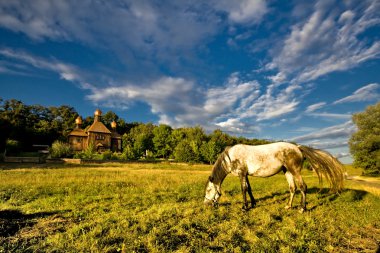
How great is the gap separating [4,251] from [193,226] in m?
4.37

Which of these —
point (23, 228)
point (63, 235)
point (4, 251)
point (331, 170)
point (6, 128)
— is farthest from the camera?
point (6, 128)

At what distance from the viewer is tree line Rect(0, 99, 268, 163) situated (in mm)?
57906

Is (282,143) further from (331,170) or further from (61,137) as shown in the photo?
(61,137)

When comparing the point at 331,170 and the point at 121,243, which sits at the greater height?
the point at 331,170

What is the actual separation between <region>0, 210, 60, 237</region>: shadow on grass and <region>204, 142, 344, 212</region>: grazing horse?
20.3 feet

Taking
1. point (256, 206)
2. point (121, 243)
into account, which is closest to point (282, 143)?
point (256, 206)

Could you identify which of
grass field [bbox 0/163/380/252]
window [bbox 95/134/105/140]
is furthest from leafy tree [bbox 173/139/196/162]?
grass field [bbox 0/163/380/252]

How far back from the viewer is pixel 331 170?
26.9 feet

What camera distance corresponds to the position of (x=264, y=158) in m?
7.93

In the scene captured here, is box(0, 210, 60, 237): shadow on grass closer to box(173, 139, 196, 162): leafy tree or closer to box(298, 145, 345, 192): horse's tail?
box(298, 145, 345, 192): horse's tail

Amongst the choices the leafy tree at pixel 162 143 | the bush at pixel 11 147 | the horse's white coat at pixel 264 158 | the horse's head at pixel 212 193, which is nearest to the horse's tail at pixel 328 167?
the horse's white coat at pixel 264 158

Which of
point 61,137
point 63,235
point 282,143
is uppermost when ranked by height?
point 61,137

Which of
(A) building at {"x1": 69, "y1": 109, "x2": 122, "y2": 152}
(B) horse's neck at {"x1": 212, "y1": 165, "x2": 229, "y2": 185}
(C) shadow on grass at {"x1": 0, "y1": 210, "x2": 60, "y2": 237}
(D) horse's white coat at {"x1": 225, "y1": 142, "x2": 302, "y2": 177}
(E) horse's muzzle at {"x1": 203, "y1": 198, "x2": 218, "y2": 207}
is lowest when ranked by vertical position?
(E) horse's muzzle at {"x1": 203, "y1": 198, "x2": 218, "y2": 207}

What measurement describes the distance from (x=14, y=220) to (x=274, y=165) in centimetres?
928
